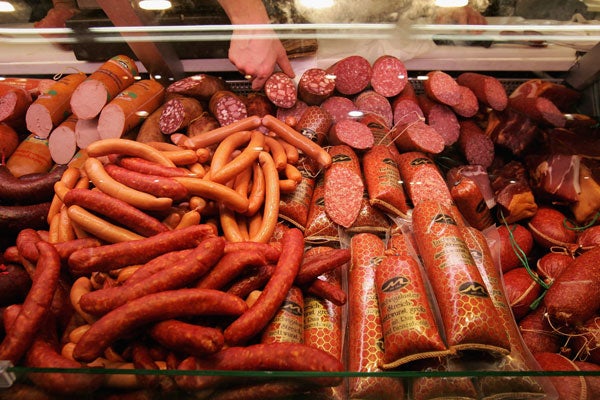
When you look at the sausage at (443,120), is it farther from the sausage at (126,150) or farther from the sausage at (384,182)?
the sausage at (126,150)

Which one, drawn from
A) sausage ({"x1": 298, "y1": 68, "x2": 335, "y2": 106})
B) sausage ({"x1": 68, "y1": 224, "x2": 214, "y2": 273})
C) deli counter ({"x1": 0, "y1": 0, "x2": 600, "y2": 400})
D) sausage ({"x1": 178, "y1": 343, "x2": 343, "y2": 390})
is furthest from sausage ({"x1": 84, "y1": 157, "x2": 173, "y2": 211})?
sausage ({"x1": 298, "y1": 68, "x2": 335, "y2": 106})

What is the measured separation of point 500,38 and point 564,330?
214 centimetres

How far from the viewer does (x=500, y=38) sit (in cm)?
318

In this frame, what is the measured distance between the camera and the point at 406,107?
3.15m

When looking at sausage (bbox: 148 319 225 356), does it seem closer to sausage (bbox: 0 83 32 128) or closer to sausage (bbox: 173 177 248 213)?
sausage (bbox: 173 177 248 213)

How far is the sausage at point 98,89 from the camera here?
2.80m

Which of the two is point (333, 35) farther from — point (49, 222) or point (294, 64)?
point (49, 222)

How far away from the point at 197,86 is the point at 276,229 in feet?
4.05

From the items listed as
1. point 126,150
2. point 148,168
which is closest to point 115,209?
point 148,168

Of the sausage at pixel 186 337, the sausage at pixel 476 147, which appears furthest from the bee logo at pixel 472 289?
the sausage at pixel 476 147

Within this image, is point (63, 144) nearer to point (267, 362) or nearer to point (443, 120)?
point (267, 362)

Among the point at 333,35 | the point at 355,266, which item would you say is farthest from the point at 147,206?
the point at 333,35

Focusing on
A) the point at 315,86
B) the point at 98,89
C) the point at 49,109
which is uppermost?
the point at 315,86

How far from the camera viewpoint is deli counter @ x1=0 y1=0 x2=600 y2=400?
161cm
